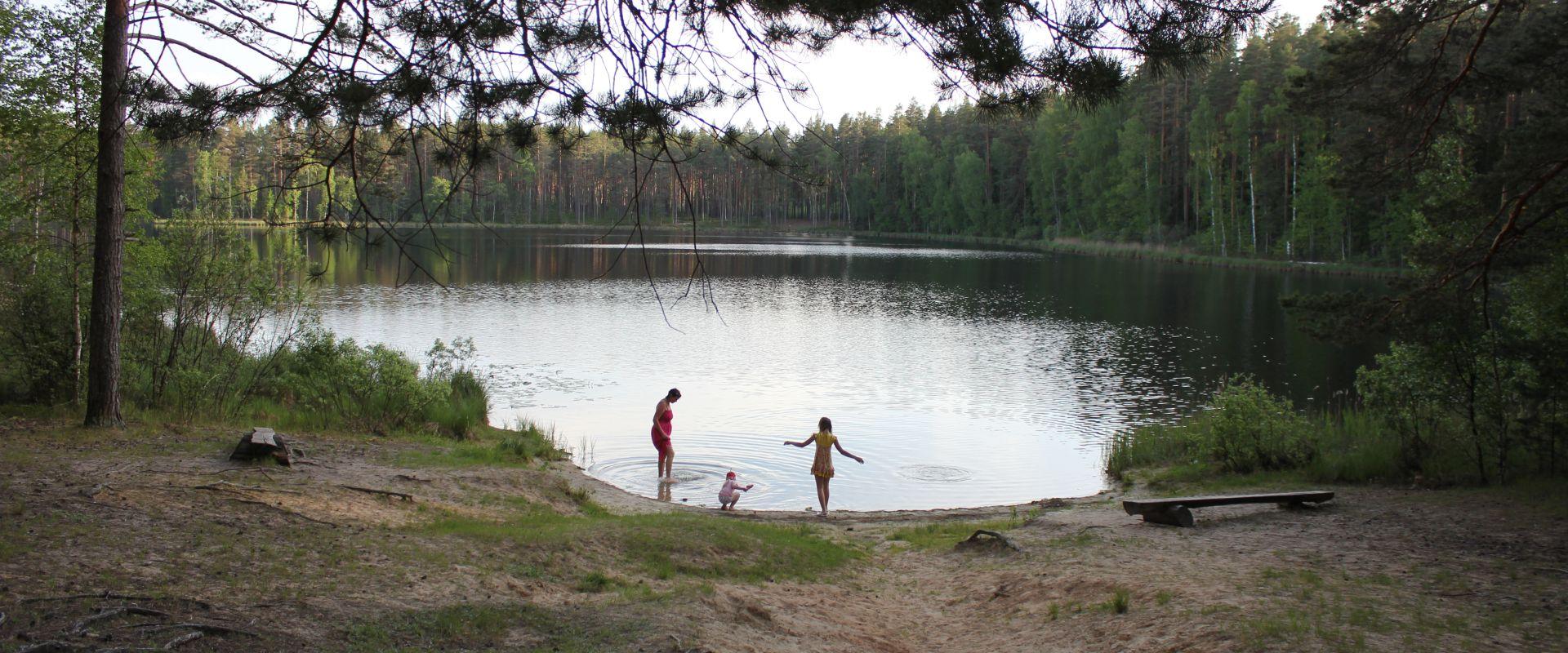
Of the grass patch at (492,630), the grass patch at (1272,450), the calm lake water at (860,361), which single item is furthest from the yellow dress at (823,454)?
the grass patch at (492,630)

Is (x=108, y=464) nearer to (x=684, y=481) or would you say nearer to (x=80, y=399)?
(x=80, y=399)

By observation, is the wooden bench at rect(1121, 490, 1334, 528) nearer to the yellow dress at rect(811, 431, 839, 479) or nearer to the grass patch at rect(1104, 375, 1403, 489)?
the grass patch at rect(1104, 375, 1403, 489)

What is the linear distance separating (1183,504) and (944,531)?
8.08 ft

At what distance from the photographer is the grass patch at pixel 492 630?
5109 millimetres

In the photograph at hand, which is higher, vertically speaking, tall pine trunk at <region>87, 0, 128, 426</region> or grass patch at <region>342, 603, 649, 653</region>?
tall pine trunk at <region>87, 0, 128, 426</region>

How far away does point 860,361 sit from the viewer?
26.6 m

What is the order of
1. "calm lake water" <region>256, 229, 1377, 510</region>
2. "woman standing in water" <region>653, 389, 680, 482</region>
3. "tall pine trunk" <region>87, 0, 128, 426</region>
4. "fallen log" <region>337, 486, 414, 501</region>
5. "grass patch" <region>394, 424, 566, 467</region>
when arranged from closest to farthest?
"fallen log" <region>337, 486, 414, 501</region>
"tall pine trunk" <region>87, 0, 128, 426</region>
"grass patch" <region>394, 424, 566, 467</region>
"woman standing in water" <region>653, 389, 680, 482</region>
"calm lake water" <region>256, 229, 1377, 510</region>

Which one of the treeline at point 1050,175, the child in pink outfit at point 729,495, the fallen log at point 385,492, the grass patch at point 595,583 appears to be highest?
the treeline at point 1050,175

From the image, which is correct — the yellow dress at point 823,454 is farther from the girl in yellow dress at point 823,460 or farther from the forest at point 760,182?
the forest at point 760,182

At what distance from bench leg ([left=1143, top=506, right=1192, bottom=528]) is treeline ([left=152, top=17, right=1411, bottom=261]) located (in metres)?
4.41

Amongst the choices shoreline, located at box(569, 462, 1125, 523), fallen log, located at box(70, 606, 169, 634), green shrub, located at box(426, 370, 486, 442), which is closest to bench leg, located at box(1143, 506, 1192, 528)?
shoreline, located at box(569, 462, 1125, 523)

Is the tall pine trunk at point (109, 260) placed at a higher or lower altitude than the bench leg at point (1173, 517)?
higher

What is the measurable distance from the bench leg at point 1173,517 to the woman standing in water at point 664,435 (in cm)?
630

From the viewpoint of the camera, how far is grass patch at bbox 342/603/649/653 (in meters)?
5.11
